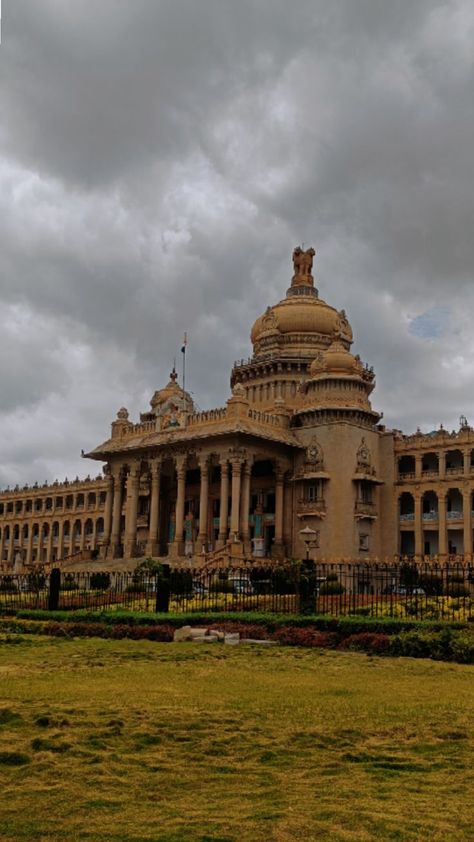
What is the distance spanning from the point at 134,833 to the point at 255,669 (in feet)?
31.9

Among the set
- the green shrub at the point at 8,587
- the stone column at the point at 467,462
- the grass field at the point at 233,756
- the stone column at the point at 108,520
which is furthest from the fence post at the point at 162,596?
the stone column at the point at 108,520

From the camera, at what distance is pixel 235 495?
180ft

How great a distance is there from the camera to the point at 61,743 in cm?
891

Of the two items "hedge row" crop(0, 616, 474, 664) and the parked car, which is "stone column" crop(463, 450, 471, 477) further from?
"hedge row" crop(0, 616, 474, 664)

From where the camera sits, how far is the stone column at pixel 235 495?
53938mm

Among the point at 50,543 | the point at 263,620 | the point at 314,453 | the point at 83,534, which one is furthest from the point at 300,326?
the point at 263,620

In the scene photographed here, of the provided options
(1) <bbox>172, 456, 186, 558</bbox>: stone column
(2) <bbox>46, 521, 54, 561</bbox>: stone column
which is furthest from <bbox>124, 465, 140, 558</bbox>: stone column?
(2) <bbox>46, 521, 54, 561</bbox>: stone column

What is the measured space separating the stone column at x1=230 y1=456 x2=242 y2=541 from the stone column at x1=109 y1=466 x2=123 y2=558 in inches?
445

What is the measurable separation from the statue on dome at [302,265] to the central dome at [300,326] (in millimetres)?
1695

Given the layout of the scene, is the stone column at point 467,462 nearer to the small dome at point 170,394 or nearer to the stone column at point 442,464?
the stone column at point 442,464

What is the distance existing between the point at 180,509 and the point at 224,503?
381 centimetres

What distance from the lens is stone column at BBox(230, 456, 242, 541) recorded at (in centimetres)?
5394

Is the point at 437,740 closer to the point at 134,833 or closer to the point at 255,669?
the point at 134,833

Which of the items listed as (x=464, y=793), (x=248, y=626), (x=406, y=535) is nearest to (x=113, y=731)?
(x=464, y=793)
